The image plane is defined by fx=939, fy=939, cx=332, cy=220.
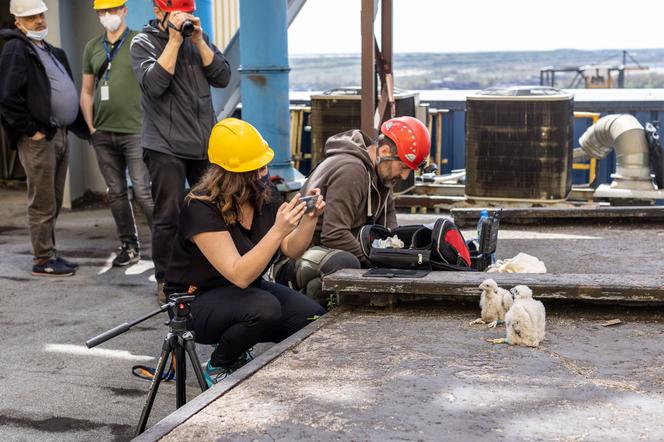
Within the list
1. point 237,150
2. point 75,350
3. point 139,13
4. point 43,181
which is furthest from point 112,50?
point 237,150

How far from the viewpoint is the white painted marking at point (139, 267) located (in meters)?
7.75

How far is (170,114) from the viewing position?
621 centimetres

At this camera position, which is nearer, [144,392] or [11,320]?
[144,392]

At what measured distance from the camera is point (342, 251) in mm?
5355

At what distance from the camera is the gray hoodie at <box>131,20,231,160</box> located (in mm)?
6203

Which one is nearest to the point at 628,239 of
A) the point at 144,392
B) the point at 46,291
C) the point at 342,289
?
the point at 342,289

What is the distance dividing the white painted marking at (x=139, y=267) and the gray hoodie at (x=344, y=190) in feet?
8.64

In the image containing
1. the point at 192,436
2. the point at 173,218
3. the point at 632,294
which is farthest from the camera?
the point at 173,218

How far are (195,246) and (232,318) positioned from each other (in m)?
0.40

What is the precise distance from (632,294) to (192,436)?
7.96 ft

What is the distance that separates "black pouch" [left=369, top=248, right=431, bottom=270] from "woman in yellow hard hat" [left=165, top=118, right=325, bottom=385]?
63 cm

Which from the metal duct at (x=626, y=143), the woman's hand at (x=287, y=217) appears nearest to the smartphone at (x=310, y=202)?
the woman's hand at (x=287, y=217)

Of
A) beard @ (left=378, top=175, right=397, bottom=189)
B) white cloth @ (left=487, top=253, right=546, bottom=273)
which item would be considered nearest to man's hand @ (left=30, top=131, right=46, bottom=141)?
beard @ (left=378, top=175, right=397, bottom=189)

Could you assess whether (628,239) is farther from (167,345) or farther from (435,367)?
(167,345)
